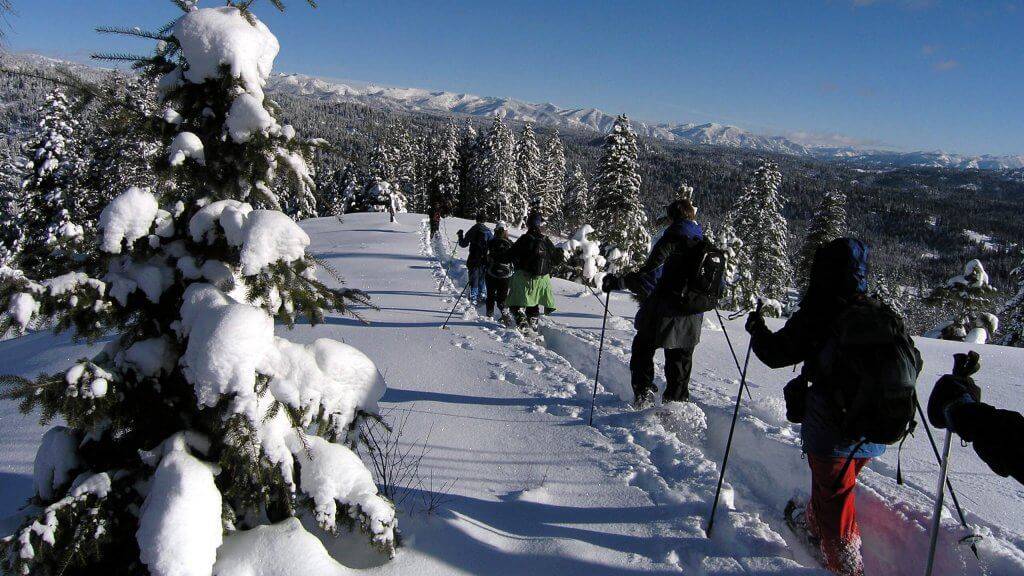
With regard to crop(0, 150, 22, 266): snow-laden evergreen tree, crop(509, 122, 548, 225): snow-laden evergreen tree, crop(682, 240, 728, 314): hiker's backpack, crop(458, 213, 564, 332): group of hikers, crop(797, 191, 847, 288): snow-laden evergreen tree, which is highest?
crop(509, 122, 548, 225): snow-laden evergreen tree

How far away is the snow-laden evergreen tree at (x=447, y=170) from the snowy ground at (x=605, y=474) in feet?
154

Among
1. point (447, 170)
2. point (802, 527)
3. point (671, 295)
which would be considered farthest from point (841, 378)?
point (447, 170)

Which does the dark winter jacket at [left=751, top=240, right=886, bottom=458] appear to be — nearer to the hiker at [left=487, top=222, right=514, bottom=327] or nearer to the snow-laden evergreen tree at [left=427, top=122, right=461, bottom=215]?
the hiker at [left=487, top=222, right=514, bottom=327]

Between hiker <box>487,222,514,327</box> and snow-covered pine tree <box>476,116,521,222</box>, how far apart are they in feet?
114

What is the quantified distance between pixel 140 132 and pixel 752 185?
3651 cm

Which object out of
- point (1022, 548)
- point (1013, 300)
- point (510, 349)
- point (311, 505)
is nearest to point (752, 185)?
point (1013, 300)

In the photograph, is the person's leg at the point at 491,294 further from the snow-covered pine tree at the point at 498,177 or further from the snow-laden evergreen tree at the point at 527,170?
the snow-laden evergreen tree at the point at 527,170

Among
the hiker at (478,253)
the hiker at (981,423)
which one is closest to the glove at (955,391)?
the hiker at (981,423)

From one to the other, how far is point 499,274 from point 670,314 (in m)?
4.71

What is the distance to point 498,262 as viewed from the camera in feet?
30.3

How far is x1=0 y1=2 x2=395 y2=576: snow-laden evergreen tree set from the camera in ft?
6.53

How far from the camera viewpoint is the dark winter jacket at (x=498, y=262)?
923cm

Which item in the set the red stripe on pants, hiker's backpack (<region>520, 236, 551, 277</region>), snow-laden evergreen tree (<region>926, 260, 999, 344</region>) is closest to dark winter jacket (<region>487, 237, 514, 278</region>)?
hiker's backpack (<region>520, 236, 551, 277</region>)

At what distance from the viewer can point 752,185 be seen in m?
33.7
